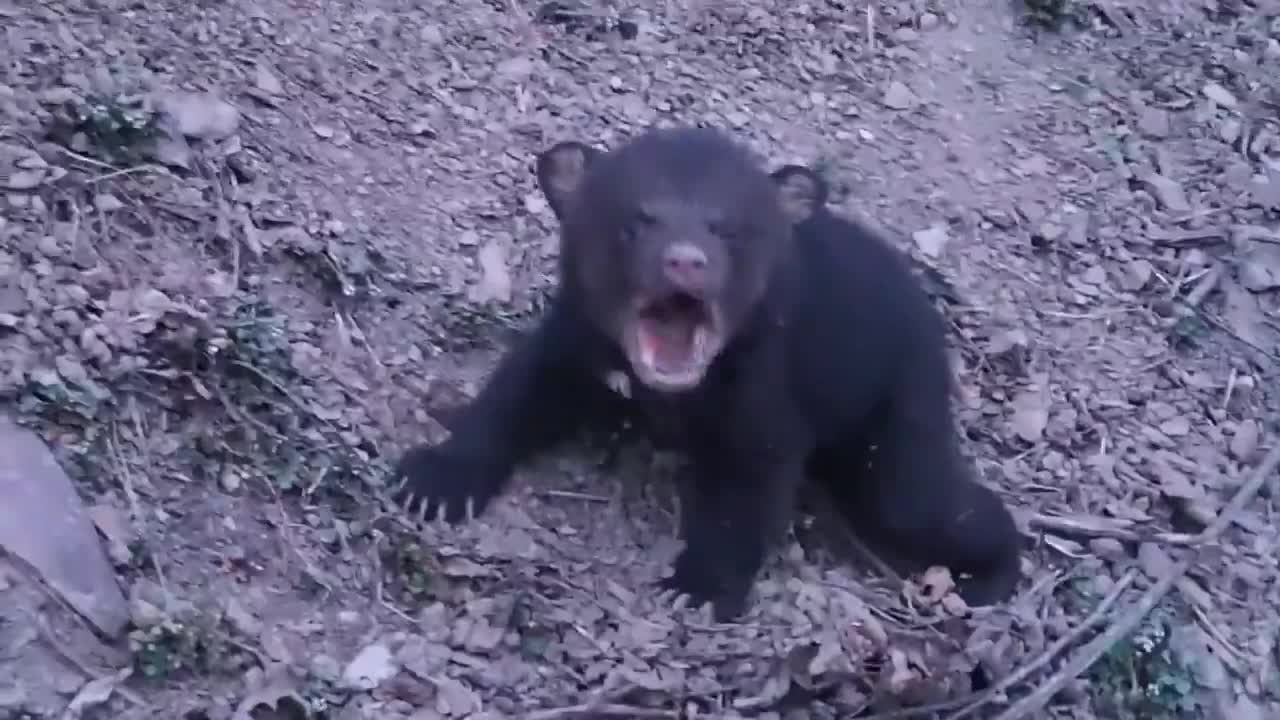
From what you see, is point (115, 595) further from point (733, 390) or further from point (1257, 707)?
point (1257, 707)

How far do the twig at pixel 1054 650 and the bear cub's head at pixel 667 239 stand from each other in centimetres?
136

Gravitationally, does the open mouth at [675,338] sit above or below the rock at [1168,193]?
above

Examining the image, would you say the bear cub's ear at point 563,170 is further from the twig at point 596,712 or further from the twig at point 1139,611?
the twig at point 1139,611

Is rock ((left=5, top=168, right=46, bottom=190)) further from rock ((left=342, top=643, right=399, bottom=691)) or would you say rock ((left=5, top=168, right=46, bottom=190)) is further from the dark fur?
the dark fur

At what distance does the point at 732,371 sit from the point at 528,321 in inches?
45.5

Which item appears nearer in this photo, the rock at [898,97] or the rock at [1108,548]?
the rock at [1108,548]

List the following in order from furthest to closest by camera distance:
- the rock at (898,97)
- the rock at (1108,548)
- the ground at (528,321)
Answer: the rock at (898,97) → the rock at (1108,548) → the ground at (528,321)

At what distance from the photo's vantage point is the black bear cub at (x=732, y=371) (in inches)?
201

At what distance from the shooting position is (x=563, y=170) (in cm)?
539

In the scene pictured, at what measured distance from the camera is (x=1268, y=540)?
5992 mm

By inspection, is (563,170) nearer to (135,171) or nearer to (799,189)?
(799,189)

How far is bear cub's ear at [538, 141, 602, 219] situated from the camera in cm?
535

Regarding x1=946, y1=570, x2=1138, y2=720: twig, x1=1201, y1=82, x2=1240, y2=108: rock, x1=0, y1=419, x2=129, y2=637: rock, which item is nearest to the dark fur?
x1=946, y1=570, x2=1138, y2=720: twig

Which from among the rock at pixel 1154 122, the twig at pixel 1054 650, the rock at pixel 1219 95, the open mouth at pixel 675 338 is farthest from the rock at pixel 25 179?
the rock at pixel 1219 95
